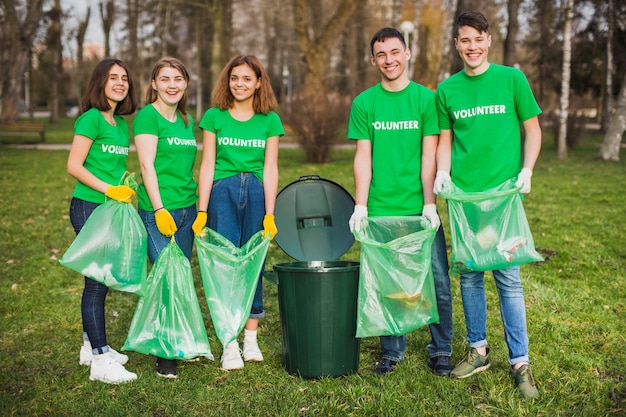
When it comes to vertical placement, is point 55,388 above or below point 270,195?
below

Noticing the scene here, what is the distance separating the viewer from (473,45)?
10.5ft

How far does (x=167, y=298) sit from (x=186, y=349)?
0.98 ft

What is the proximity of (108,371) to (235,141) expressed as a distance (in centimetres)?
146

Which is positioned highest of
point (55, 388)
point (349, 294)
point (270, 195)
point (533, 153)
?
point (533, 153)

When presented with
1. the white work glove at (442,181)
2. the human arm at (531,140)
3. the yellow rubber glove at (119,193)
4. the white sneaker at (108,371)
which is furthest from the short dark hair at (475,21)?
the white sneaker at (108,371)

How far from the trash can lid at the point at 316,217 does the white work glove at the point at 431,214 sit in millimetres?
622

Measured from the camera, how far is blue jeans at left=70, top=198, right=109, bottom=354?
138 inches

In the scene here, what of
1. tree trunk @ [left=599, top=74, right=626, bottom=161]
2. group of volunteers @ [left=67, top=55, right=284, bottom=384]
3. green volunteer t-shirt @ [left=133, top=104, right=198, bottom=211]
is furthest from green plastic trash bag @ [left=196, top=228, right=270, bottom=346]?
tree trunk @ [left=599, top=74, right=626, bottom=161]

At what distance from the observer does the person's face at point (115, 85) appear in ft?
11.6

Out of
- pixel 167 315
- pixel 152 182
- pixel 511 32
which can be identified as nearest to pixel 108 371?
pixel 167 315

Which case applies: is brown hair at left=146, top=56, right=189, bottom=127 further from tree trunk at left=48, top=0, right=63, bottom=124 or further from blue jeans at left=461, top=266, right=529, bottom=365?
tree trunk at left=48, top=0, right=63, bottom=124

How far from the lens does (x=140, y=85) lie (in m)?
31.9

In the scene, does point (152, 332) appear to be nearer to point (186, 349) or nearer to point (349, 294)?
point (186, 349)

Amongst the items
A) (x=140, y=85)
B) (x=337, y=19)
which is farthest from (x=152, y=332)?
(x=140, y=85)
